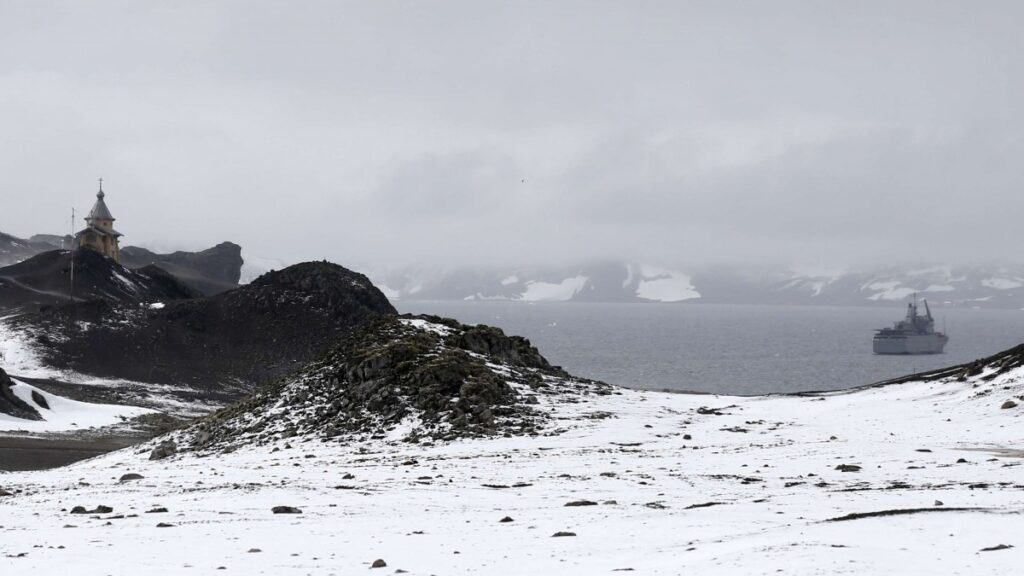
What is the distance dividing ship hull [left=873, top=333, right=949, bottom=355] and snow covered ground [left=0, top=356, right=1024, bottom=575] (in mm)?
153478

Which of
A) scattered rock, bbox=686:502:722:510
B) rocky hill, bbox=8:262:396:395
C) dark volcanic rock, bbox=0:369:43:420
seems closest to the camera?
scattered rock, bbox=686:502:722:510

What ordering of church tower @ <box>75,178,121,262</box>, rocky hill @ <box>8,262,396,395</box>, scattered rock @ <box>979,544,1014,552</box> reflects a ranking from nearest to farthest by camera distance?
scattered rock @ <box>979,544,1014,552</box> → rocky hill @ <box>8,262,396,395</box> → church tower @ <box>75,178,121,262</box>

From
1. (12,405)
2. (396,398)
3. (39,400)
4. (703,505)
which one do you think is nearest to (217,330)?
(39,400)

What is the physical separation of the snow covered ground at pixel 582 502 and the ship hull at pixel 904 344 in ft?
504

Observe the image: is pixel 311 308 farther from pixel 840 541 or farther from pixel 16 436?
pixel 840 541

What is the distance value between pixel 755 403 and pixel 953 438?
17248 mm

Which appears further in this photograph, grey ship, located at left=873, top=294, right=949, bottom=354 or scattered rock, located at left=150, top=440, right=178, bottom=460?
grey ship, located at left=873, top=294, right=949, bottom=354

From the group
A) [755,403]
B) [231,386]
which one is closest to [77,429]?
[231,386]

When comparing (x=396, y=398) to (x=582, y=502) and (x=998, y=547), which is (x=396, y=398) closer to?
(x=582, y=502)

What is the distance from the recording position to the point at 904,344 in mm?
183875

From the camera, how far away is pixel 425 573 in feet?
47.4

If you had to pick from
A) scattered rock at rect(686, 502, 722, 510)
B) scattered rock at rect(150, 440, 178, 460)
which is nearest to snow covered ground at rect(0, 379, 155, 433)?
scattered rock at rect(150, 440, 178, 460)

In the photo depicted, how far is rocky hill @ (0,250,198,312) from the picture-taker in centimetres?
11881

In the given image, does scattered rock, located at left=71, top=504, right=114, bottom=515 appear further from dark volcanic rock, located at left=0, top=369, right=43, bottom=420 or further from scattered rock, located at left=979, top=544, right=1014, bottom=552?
dark volcanic rock, located at left=0, top=369, right=43, bottom=420
